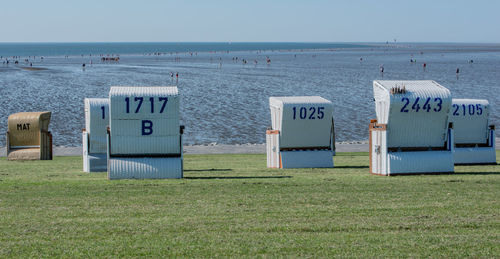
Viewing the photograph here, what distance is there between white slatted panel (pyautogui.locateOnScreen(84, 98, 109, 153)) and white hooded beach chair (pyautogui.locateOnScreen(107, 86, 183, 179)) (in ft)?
14.7

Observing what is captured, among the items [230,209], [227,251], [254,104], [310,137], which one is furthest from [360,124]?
[227,251]

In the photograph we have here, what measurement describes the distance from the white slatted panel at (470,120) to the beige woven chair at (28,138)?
15.7 metres

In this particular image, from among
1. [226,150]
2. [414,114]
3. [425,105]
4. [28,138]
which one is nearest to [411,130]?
[414,114]

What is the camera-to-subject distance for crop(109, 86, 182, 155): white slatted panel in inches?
696

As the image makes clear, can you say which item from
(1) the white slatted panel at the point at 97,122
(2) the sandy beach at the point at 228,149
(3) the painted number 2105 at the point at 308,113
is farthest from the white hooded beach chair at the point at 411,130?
(2) the sandy beach at the point at 228,149

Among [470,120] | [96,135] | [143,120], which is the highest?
[143,120]

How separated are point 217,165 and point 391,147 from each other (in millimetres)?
7222

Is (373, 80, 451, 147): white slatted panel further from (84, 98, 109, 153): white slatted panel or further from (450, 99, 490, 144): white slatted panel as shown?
(84, 98, 109, 153): white slatted panel

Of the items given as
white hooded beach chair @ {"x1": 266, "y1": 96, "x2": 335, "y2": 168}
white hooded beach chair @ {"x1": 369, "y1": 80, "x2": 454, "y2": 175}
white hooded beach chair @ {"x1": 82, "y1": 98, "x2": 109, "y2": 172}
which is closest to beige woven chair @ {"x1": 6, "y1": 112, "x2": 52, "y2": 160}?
white hooded beach chair @ {"x1": 82, "y1": 98, "x2": 109, "y2": 172}

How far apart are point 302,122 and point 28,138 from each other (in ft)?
38.7

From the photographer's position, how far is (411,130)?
18438mm

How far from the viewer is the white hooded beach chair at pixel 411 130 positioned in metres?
18.2

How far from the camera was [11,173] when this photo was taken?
20.6m

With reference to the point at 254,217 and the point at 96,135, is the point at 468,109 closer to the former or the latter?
the point at 96,135
